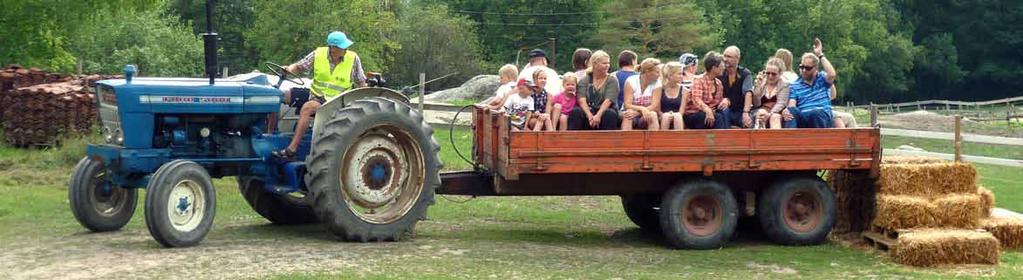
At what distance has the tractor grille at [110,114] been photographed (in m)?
11.2

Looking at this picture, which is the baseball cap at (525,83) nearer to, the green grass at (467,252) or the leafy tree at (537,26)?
the green grass at (467,252)

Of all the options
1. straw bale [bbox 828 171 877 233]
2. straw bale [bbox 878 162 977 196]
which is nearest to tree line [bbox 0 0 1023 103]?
straw bale [bbox 828 171 877 233]

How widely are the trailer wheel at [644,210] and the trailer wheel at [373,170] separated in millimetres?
2424

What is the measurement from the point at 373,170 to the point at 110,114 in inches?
88.2

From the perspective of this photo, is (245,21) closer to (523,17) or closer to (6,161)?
(523,17)

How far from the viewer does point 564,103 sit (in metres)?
12.3

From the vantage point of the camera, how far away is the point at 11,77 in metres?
22.2

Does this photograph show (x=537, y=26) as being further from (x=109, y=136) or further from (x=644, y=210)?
(x=109, y=136)

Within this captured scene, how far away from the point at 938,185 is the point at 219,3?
57.4 meters

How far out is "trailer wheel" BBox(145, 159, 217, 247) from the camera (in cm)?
1047

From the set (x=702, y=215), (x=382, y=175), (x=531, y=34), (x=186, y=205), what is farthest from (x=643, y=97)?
(x=531, y=34)

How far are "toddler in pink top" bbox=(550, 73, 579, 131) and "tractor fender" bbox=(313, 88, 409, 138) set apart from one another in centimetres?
134

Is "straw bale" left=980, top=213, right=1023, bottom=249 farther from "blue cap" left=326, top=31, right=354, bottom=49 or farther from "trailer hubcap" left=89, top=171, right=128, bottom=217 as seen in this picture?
"trailer hubcap" left=89, top=171, right=128, bottom=217

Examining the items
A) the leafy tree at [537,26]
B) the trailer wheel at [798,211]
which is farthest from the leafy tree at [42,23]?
the leafy tree at [537,26]
